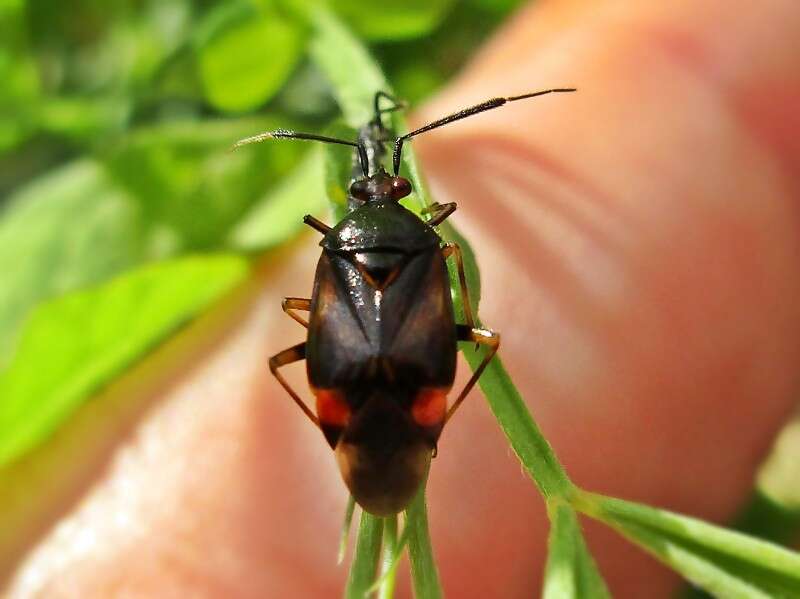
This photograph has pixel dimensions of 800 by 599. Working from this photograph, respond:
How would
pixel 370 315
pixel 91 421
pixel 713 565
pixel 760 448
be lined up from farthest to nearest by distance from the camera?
pixel 760 448, pixel 91 421, pixel 370 315, pixel 713 565

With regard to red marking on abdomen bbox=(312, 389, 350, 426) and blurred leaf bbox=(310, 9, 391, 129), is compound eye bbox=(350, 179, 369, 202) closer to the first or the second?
blurred leaf bbox=(310, 9, 391, 129)

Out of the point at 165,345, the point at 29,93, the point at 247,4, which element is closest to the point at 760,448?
the point at 165,345

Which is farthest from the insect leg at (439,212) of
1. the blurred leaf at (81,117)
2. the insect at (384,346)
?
the blurred leaf at (81,117)

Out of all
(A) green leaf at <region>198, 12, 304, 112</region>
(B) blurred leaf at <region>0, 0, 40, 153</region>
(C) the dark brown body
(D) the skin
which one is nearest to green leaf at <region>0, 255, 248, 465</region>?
(D) the skin

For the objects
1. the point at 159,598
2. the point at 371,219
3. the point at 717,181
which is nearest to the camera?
the point at 371,219

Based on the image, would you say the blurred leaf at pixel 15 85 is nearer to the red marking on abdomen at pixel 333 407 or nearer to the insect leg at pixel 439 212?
the insect leg at pixel 439 212

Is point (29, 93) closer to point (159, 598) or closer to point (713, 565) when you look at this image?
point (159, 598)

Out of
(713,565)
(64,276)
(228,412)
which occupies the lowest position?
(713,565)

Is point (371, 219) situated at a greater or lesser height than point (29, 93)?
lesser
